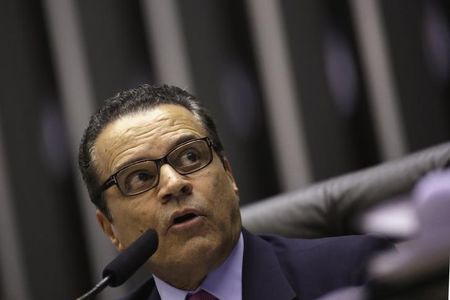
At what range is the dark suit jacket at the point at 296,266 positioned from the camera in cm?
102

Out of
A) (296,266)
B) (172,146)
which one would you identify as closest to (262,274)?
(296,266)

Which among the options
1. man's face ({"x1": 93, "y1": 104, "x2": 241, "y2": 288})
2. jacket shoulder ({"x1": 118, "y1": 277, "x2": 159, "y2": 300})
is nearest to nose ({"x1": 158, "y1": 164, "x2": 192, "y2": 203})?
man's face ({"x1": 93, "y1": 104, "x2": 241, "y2": 288})

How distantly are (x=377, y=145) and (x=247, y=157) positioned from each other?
388 mm

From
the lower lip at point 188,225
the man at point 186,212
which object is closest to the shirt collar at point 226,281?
the man at point 186,212

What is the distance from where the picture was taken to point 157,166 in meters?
1.10

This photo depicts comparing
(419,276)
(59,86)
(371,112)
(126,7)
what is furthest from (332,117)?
(419,276)

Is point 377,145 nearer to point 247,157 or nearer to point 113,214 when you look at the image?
point 247,157

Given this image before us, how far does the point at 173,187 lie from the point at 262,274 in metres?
0.21

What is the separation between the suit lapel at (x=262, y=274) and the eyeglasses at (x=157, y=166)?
166mm

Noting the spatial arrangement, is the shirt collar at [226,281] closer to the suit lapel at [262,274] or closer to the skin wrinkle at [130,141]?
the suit lapel at [262,274]

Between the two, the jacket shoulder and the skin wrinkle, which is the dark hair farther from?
the jacket shoulder

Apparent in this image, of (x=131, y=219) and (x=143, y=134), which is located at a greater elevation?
(x=143, y=134)

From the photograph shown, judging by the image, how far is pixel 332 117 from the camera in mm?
1777

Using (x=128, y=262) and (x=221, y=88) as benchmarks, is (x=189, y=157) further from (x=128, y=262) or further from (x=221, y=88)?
(x=221, y=88)
